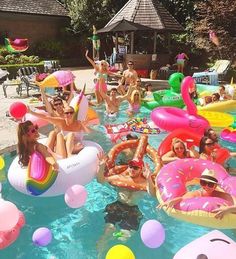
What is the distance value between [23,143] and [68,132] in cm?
126

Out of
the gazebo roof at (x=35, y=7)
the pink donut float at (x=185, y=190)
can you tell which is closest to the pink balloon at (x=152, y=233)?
the pink donut float at (x=185, y=190)

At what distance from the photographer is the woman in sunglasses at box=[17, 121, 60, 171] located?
5316 millimetres

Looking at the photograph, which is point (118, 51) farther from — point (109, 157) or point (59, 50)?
point (109, 157)

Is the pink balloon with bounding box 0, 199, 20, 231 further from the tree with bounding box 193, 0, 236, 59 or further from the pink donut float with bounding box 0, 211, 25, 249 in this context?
the tree with bounding box 193, 0, 236, 59

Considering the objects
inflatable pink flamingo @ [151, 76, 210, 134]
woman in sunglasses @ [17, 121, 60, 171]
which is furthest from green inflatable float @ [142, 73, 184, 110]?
woman in sunglasses @ [17, 121, 60, 171]

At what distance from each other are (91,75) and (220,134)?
11244 millimetres

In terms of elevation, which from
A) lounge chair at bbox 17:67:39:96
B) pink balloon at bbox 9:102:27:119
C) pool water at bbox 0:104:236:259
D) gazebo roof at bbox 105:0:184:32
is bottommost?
lounge chair at bbox 17:67:39:96

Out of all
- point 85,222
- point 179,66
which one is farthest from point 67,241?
point 179,66

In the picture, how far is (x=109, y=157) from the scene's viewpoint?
6367 mm

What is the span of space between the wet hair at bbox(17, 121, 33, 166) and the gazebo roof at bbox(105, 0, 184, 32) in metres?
13.1

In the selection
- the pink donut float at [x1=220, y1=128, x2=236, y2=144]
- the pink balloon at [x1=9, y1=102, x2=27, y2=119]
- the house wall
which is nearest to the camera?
the pink balloon at [x1=9, y1=102, x2=27, y2=119]

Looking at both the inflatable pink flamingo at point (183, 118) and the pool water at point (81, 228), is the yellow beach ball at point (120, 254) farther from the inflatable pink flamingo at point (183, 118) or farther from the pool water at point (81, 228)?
the inflatable pink flamingo at point (183, 118)

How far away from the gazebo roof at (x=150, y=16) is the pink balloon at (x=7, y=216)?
14.6 metres

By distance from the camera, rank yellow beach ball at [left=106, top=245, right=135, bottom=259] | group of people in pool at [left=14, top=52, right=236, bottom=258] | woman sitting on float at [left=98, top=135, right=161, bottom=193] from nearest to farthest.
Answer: yellow beach ball at [left=106, top=245, right=135, bottom=259]
group of people in pool at [left=14, top=52, right=236, bottom=258]
woman sitting on float at [left=98, top=135, right=161, bottom=193]
